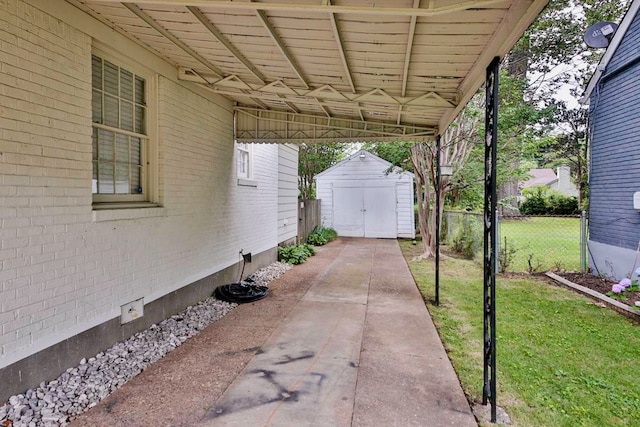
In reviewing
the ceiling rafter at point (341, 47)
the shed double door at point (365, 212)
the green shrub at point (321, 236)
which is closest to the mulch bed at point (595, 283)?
the ceiling rafter at point (341, 47)

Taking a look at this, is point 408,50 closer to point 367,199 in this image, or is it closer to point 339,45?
point 339,45

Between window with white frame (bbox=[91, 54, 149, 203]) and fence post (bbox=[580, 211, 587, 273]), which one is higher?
window with white frame (bbox=[91, 54, 149, 203])

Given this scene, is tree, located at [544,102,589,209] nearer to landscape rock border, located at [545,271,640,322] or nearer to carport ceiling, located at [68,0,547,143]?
landscape rock border, located at [545,271,640,322]

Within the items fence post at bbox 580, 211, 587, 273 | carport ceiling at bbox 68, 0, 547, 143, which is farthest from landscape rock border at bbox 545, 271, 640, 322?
carport ceiling at bbox 68, 0, 547, 143

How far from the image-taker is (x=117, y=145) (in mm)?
3797

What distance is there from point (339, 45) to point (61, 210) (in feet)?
9.19

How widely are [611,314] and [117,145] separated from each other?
6848 millimetres

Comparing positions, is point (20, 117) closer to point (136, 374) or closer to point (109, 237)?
point (109, 237)

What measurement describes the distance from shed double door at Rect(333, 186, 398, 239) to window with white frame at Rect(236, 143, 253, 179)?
7821 mm

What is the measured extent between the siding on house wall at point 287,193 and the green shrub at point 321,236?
5.32ft

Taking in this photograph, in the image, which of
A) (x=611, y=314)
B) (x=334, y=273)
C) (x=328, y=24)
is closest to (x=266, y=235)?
(x=334, y=273)

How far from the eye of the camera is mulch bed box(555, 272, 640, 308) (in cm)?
545

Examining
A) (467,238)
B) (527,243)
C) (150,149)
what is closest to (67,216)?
(150,149)

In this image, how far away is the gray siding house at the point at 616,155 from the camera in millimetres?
6098
